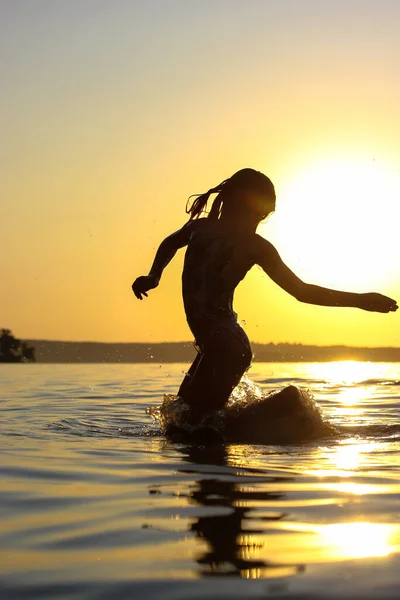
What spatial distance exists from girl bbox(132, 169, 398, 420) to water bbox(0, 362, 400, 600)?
645 millimetres

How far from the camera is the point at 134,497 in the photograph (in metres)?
4.62

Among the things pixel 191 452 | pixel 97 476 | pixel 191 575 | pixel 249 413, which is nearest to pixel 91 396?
pixel 249 413

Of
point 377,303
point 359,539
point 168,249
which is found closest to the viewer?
point 359,539

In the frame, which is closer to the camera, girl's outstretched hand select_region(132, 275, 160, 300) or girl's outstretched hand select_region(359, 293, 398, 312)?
girl's outstretched hand select_region(359, 293, 398, 312)

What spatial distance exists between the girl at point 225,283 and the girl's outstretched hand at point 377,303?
0.60 ft

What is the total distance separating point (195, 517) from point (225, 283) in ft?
12.3

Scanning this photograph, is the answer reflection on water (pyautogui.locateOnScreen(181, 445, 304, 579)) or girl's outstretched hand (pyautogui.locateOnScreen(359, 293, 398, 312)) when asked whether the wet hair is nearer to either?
girl's outstretched hand (pyautogui.locateOnScreen(359, 293, 398, 312))

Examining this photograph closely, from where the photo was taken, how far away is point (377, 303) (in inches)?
283

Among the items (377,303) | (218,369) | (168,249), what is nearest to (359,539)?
(377,303)

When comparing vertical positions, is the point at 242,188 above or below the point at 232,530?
above

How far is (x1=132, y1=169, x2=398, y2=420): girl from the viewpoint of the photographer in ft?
24.8

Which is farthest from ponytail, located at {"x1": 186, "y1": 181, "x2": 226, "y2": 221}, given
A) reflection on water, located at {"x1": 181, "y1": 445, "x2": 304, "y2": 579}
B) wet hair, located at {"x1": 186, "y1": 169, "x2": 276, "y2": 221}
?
reflection on water, located at {"x1": 181, "y1": 445, "x2": 304, "y2": 579}

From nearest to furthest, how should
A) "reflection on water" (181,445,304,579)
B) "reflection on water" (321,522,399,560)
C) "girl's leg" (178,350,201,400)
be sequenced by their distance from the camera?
"reflection on water" (181,445,304,579) → "reflection on water" (321,522,399,560) → "girl's leg" (178,350,201,400)

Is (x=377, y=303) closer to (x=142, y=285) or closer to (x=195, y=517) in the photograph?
(x=142, y=285)
